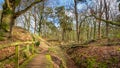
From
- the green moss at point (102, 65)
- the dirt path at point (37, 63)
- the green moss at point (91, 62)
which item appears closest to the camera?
the dirt path at point (37, 63)

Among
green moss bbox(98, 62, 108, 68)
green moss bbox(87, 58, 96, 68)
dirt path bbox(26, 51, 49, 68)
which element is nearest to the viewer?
dirt path bbox(26, 51, 49, 68)

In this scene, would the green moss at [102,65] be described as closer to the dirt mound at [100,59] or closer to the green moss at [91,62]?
the dirt mound at [100,59]

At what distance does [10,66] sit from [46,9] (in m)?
38.5

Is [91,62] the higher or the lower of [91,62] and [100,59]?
the lower

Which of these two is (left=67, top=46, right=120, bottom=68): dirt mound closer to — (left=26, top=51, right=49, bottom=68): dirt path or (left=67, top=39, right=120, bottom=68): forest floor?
(left=67, top=39, right=120, bottom=68): forest floor

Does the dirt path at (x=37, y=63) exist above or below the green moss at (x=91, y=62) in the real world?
above

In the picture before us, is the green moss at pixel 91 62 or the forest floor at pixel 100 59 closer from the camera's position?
the forest floor at pixel 100 59

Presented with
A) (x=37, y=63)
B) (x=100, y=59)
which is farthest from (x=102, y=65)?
(x=37, y=63)

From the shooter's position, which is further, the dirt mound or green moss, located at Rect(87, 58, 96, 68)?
green moss, located at Rect(87, 58, 96, 68)

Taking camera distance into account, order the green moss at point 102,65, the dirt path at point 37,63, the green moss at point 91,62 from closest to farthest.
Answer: the dirt path at point 37,63 → the green moss at point 102,65 → the green moss at point 91,62

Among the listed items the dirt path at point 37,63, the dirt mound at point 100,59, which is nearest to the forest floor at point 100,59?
the dirt mound at point 100,59

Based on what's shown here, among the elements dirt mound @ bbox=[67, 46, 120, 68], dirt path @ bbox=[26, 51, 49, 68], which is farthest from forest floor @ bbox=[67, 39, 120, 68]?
dirt path @ bbox=[26, 51, 49, 68]

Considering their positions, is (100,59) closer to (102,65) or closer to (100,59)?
(100,59)

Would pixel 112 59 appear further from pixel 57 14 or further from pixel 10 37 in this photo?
pixel 57 14
